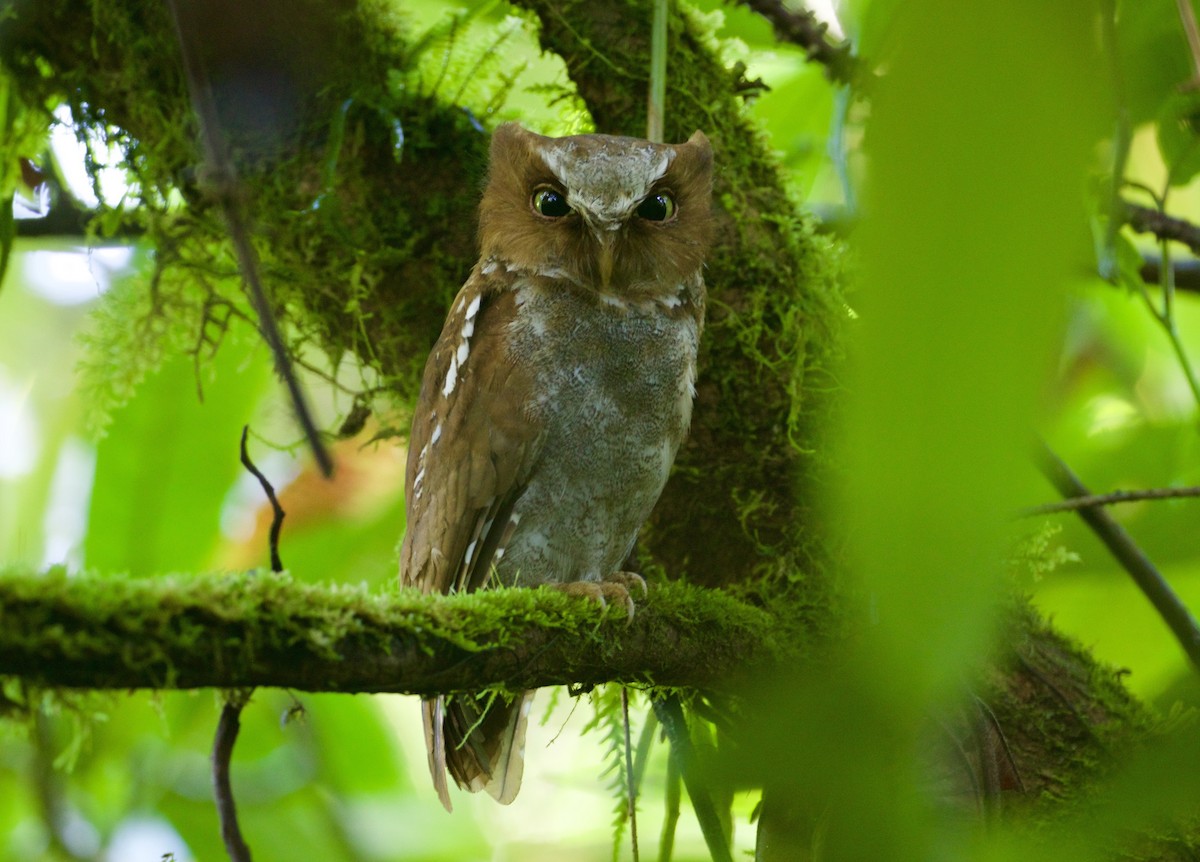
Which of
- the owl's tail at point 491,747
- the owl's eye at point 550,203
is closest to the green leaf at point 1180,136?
the owl's eye at point 550,203

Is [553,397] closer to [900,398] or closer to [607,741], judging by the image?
[607,741]

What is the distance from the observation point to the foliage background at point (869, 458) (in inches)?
12.0

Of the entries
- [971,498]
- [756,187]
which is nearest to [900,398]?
[971,498]

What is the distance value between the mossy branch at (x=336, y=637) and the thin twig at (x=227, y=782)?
1.30 feet

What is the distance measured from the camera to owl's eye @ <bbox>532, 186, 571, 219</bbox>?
2.01m

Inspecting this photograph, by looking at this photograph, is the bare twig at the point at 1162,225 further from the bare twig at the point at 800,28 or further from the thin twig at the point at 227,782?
the thin twig at the point at 227,782

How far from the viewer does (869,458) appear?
32 cm

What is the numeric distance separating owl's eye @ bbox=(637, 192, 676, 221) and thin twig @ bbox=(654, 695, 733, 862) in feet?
2.94

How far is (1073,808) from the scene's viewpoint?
1.58 meters

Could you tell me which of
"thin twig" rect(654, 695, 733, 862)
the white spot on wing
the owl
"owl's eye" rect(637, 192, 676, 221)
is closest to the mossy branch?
"thin twig" rect(654, 695, 733, 862)

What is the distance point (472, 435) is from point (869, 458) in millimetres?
1757

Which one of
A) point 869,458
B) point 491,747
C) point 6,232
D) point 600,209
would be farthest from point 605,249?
point 869,458

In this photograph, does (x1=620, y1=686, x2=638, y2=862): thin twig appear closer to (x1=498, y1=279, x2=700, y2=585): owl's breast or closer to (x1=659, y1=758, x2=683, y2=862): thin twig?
(x1=659, y1=758, x2=683, y2=862): thin twig

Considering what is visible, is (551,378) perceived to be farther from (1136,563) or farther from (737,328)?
(1136,563)
